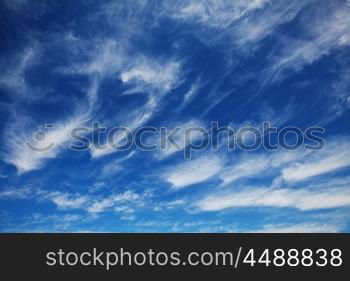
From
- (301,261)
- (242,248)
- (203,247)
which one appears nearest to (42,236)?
(203,247)

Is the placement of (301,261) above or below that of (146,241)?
below

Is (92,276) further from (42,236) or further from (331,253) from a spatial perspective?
(331,253)

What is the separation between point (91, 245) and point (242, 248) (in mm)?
7178

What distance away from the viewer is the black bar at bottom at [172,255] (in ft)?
45.5

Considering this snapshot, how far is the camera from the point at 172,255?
14664 mm

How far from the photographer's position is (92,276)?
13.6 metres

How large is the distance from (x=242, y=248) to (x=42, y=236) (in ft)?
31.8

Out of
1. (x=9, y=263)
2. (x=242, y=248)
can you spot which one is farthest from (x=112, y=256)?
(x=242, y=248)

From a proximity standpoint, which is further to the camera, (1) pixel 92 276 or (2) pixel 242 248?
(2) pixel 242 248

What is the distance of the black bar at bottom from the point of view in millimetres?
13867

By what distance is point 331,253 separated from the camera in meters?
14.3

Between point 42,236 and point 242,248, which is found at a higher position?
point 42,236

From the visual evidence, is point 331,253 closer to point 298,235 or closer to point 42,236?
point 298,235

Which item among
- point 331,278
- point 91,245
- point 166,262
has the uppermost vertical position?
point 91,245
